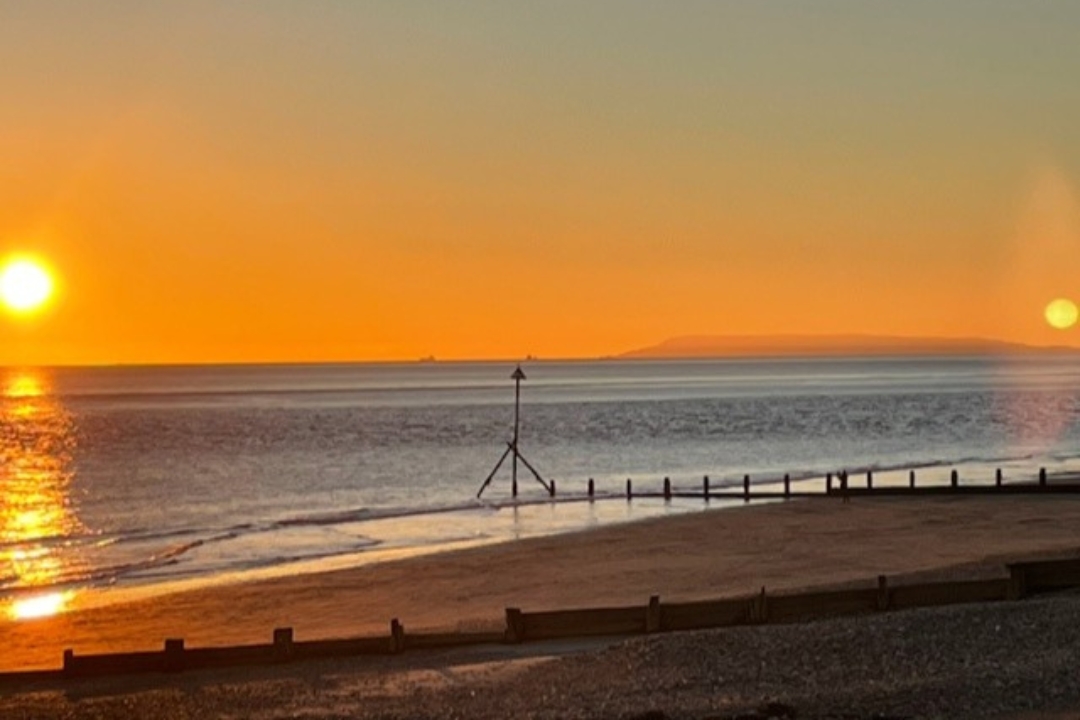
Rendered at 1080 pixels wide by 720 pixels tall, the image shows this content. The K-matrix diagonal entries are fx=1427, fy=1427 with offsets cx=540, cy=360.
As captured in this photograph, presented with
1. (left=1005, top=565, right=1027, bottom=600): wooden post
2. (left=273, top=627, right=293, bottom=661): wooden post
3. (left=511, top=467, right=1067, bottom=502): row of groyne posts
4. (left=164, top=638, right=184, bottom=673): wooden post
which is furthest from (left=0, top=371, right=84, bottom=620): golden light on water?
(left=1005, top=565, right=1027, bottom=600): wooden post

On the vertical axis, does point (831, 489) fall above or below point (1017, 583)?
below

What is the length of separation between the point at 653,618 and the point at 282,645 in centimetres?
624

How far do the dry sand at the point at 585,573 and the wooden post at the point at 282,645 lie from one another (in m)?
5.06

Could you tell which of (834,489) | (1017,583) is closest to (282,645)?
(1017,583)

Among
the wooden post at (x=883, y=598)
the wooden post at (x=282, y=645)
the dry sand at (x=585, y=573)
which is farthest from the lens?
the dry sand at (x=585, y=573)

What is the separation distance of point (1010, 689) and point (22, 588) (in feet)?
103

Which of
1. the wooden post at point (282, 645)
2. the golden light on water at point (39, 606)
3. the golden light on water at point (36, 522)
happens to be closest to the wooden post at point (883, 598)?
the wooden post at point (282, 645)

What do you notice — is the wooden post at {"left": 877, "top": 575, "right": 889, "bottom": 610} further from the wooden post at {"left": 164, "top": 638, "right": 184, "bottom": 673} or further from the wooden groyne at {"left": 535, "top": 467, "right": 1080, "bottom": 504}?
the wooden groyne at {"left": 535, "top": 467, "right": 1080, "bottom": 504}

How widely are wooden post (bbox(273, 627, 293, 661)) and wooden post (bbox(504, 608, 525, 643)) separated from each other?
3683 millimetres

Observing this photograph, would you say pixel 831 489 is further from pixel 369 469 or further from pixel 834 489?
pixel 369 469

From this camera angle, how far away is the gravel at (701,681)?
17.8 metres

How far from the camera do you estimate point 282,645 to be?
78.1 ft

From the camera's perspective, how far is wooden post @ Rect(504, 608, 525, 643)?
960 inches

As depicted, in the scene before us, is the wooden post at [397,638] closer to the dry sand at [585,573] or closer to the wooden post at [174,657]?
the wooden post at [174,657]
